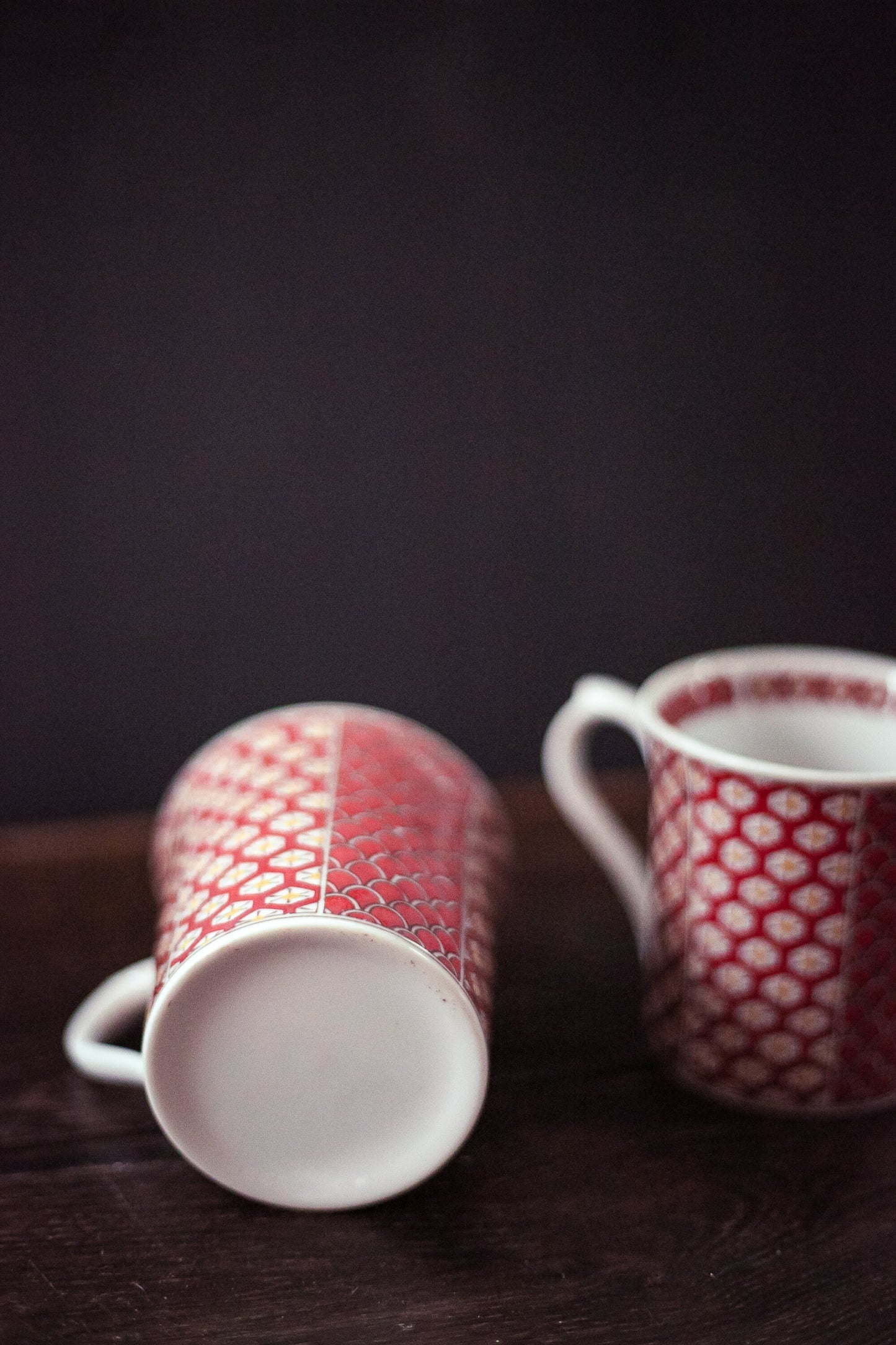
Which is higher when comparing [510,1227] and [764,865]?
[764,865]

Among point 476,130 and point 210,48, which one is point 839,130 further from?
point 210,48

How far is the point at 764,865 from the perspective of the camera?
1.39ft

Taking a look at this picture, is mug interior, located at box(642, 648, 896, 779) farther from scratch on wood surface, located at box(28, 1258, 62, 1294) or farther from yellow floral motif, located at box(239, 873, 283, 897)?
scratch on wood surface, located at box(28, 1258, 62, 1294)

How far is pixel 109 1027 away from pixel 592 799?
0.70ft

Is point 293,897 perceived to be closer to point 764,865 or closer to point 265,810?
point 265,810

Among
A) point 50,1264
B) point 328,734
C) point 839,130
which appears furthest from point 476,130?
point 50,1264

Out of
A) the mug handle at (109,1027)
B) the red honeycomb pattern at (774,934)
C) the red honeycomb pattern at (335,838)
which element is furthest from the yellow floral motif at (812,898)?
the mug handle at (109,1027)

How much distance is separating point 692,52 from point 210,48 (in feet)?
0.72

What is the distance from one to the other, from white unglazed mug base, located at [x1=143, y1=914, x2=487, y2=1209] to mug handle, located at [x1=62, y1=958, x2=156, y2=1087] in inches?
2.5

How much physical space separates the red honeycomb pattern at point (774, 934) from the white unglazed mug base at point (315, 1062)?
0.11 metres

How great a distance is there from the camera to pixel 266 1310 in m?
0.37

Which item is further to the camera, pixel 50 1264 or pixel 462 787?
pixel 462 787

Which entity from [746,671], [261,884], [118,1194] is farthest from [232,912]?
[746,671]

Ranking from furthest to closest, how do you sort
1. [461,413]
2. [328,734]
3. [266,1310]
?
[461,413] < [328,734] < [266,1310]
